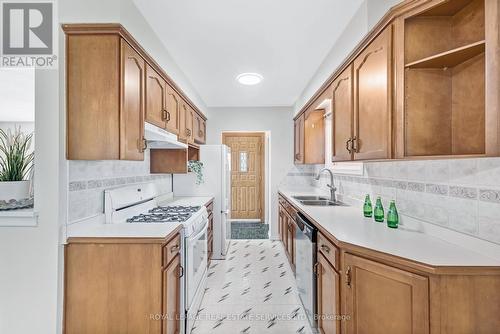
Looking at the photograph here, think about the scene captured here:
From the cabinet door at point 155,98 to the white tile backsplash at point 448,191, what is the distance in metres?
1.99

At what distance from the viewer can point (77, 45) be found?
5.05 feet

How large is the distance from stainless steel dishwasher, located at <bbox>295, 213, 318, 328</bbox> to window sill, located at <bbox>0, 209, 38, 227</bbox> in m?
1.89

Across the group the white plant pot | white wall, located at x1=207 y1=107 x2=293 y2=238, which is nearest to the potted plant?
the white plant pot

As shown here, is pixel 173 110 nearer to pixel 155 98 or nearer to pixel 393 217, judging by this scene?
pixel 155 98

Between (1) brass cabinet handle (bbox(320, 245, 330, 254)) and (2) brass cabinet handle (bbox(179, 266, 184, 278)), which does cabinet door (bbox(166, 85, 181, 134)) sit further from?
(1) brass cabinet handle (bbox(320, 245, 330, 254))

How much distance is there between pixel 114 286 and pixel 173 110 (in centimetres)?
171

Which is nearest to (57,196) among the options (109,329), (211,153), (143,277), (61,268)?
(61,268)

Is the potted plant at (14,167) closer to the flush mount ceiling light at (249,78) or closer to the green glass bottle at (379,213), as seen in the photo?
the flush mount ceiling light at (249,78)

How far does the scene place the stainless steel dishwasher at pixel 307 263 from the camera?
6.44 ft

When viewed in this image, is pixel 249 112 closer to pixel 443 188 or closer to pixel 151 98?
pixel 151 98

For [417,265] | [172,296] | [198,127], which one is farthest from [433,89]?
[198,127]

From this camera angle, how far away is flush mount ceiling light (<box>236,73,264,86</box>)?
9.82 feet

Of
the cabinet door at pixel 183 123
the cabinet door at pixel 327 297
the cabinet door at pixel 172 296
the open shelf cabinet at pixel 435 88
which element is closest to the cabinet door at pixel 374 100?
the open shelf cabinet at pixel 435 88

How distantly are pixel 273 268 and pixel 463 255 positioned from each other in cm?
238
